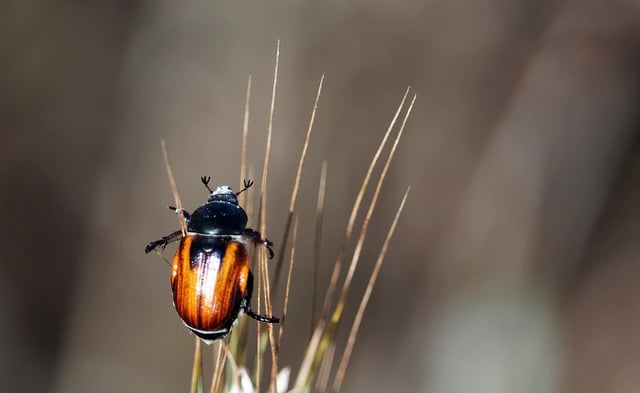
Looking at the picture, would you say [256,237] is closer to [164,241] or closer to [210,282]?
[210,282]

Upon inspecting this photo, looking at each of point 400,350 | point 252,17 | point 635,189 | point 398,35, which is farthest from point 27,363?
point 635,189

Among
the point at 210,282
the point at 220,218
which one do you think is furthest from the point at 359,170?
the point at 210,282

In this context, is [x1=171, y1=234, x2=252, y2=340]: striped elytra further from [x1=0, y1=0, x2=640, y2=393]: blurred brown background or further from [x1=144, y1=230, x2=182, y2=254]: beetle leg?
[x1=0, y1=0, x2=640, y2=393]: blurred brown background

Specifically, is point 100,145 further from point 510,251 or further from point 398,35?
point 510,251

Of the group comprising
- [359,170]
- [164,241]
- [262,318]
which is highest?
[359,170]

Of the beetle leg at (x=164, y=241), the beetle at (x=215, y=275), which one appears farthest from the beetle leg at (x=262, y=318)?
the beetle leg at (x=164, y=241)

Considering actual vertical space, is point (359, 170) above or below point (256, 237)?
above
